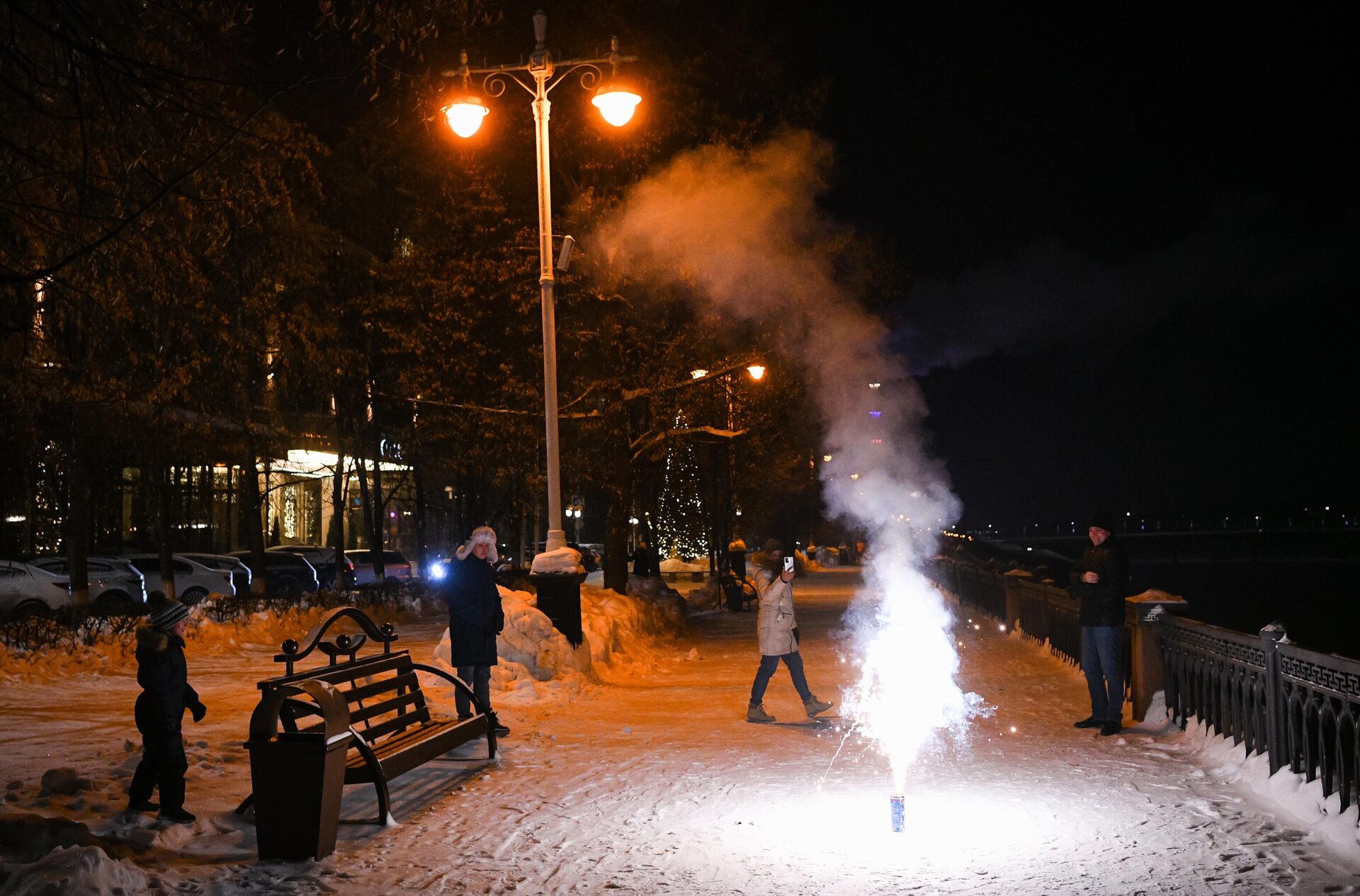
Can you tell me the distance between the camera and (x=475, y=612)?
392 inches

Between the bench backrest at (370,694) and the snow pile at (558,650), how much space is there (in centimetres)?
274

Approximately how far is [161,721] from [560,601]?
296 inches

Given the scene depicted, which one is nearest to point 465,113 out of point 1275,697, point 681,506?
point 1275,697

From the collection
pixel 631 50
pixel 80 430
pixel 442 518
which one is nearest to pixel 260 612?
pixel 80 430

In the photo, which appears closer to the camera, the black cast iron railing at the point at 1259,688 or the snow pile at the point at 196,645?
the black cast iron railing at the point at 1259,688

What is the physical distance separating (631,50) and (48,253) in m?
12.7

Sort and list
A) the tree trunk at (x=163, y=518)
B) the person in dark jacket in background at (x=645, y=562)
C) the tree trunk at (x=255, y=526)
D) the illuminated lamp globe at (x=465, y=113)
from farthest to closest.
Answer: the person in dark jacket in background at (x=645, y=562) < the tree trunk at (x=255, y=526) < the tree trunk at (x=163, y=518) < the illuminated lamp globe at (x=465, y=113)

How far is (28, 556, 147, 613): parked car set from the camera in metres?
Result: 25.3

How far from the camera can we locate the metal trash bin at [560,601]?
14070 mm

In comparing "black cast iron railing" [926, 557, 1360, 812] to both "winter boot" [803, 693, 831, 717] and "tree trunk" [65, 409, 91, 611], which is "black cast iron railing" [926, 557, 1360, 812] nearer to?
"winter boot" [803, 693, 831, 717]

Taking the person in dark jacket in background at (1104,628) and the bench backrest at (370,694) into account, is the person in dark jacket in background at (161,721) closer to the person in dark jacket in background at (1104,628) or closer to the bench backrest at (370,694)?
the bench backrest at (370,694)

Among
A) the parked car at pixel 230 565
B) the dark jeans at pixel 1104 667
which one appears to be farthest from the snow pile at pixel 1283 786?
the parked car at pixel 230 565

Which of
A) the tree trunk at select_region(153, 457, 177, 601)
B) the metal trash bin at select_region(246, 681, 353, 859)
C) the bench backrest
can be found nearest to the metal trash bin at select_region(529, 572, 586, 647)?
the bench backrest

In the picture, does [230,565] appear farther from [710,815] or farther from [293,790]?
[293,790]
